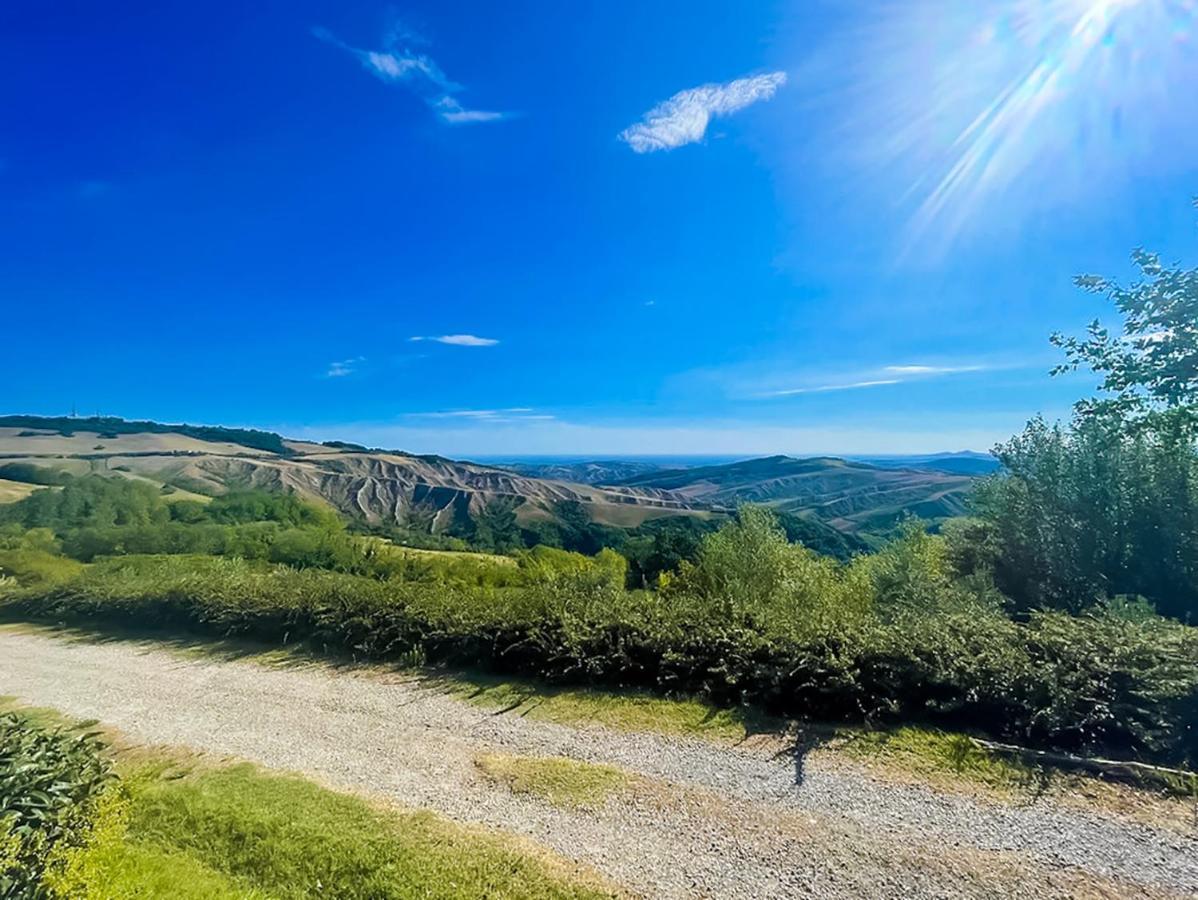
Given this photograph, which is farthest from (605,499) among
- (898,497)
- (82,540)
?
(82,540)

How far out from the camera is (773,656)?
8.74 m

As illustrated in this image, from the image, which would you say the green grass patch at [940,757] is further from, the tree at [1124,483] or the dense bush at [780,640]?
the tree at [1124,483]

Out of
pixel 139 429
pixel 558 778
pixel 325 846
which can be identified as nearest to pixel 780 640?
pixel 558 778

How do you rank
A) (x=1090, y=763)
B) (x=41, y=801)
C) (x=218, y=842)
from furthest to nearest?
(x=1090, y=763), (x=218, y=842), (x=41, y=801)

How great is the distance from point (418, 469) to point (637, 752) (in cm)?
12640

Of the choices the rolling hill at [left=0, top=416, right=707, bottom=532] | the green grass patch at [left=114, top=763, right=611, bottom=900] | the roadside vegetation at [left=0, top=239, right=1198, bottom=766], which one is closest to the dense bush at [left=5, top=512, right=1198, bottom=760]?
the roadside vegetation at [left=0, top=239, right=1198, bottom=766]

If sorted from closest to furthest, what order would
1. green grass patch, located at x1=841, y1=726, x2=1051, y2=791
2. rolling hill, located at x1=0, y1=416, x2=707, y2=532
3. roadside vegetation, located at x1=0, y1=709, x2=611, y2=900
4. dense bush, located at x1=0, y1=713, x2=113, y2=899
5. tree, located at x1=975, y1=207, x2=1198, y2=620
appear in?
1. dense bush, located at x1=0, y1=713, x2=113, y2=899
2. roadside vegetation, located at x1=0, y1=709, x2=611, y2=900
3. green grass patch, located at x1=841, y1=726, x2=1051, y2=791
4. tree, located at x1=975, y1=207, x2=1198, y2=620
5. rolling hill, located at x1=0, y1=416, x2=707, y2=532

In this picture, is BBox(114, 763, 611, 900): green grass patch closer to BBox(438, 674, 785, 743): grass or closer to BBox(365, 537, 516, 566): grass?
BBox(438, 674, 785, 743): grass

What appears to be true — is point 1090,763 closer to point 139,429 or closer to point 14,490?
point 14,490

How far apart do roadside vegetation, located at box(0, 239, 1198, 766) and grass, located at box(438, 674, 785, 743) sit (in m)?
0.35

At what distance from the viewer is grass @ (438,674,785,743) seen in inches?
318

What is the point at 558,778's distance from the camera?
6805 mm

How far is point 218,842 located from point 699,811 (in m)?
5.16

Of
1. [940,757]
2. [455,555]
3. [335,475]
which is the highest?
[335,475]
